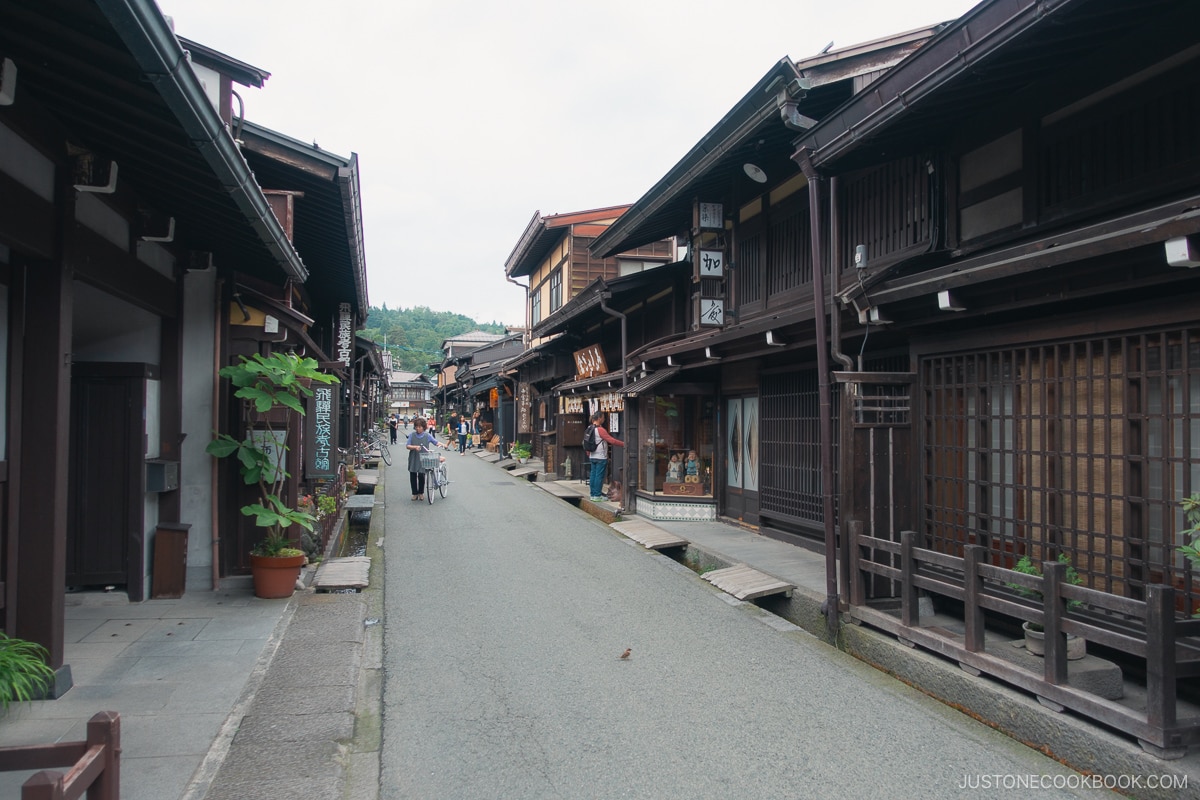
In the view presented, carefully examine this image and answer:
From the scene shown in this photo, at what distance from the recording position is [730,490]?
14.6 m

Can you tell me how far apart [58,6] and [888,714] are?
6830 mm

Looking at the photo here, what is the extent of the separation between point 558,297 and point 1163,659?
1008 inches

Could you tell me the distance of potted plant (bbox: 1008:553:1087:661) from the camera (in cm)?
523

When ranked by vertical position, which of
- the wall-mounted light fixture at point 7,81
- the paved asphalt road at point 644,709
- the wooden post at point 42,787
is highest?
the wall-mounted light fixture at point 7,81

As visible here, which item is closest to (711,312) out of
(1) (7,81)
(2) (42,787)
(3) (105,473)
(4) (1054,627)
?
(4) (1054,627)

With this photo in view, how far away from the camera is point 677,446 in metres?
16.4

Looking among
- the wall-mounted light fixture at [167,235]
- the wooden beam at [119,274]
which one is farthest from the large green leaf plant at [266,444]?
the wall-mounted light fixture at [167,235]

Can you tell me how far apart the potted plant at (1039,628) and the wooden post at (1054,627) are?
95 mm

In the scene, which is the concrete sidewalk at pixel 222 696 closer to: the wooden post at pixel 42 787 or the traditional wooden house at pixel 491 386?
the wooden post at pixel 42 787

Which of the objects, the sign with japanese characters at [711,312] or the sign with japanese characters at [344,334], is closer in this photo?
the sign with japanese characters at [711,312]

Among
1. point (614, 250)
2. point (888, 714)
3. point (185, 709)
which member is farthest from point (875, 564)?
point (614, 250)

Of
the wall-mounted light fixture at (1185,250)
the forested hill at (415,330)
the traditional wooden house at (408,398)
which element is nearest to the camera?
the wall-mounted light fixture at (1185,250)

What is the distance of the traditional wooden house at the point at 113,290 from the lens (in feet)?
14.1

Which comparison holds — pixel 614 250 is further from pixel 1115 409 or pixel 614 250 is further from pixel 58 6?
pixel 58 6
